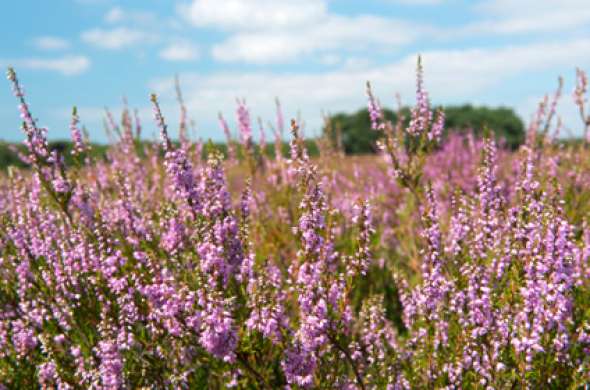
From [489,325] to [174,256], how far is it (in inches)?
99.9

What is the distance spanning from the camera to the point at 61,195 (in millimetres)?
5387

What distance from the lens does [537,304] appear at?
125 inches

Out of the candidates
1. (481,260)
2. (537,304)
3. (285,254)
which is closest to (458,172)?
(285,254)

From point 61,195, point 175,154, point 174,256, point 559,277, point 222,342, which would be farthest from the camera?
point 61,195

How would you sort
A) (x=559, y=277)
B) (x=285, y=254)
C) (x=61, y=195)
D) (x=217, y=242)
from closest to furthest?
(x=559, y=277), (x=217, y=242), (x=61, y=195), (x=285, y=254)

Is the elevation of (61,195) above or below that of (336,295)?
above

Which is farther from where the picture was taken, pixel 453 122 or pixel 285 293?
pixel 453 122

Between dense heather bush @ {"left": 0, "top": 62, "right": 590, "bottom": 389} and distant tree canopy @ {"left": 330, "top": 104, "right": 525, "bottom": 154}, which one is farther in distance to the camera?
distant tree canopy @ {"left": 330, "top": 104, "right": 525, "bottom": 154}

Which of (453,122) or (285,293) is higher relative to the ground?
(285,293)

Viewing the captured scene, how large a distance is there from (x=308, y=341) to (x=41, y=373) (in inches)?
92.1

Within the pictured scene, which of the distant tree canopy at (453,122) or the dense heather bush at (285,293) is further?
the distant tree canopy at (453,122)

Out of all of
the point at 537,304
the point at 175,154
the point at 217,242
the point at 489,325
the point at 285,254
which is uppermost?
the point at 175,154

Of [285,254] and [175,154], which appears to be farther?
[285,254]

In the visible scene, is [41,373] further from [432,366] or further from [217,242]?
[432,366]
